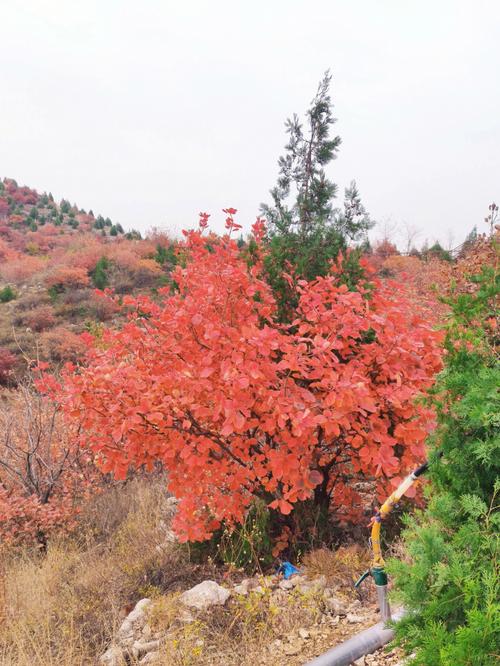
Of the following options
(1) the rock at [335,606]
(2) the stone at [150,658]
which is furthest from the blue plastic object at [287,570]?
(2) the stone at [150,658]

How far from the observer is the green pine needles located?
1642 millimetres

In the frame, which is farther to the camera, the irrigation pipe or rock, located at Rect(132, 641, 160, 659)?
rock, located at Rect(132, 641, 160, 659)

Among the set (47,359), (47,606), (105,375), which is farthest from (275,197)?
(47,359)

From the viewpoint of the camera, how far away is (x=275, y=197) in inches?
172

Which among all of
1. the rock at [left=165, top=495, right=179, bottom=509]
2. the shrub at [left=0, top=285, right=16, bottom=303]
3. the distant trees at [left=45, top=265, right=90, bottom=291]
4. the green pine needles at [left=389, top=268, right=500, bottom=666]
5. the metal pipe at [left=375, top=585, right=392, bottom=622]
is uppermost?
the distant trees at [left=45, top=265, right=90, bottom=291]

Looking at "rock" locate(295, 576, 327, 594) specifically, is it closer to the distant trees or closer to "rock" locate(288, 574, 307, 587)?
"rock" locate(288, 574, 307, 587)

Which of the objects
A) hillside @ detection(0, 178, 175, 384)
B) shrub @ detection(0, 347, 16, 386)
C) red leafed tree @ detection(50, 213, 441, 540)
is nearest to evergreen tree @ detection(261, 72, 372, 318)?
red leafed tree @ detection(50, 213, 441, 540)

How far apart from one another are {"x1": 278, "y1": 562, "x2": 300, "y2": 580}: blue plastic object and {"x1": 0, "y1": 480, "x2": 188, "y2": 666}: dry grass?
0.76 m

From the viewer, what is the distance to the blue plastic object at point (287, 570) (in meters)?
3.79

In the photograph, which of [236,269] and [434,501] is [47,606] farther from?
[434,501]

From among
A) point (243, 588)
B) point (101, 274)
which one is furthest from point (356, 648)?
point (101, 274)

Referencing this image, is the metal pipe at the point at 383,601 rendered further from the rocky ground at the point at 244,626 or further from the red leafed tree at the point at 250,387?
the red leafed tree at the point at 250,387

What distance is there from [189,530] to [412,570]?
2.17 meters

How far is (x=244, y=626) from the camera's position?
3195 millimetres
